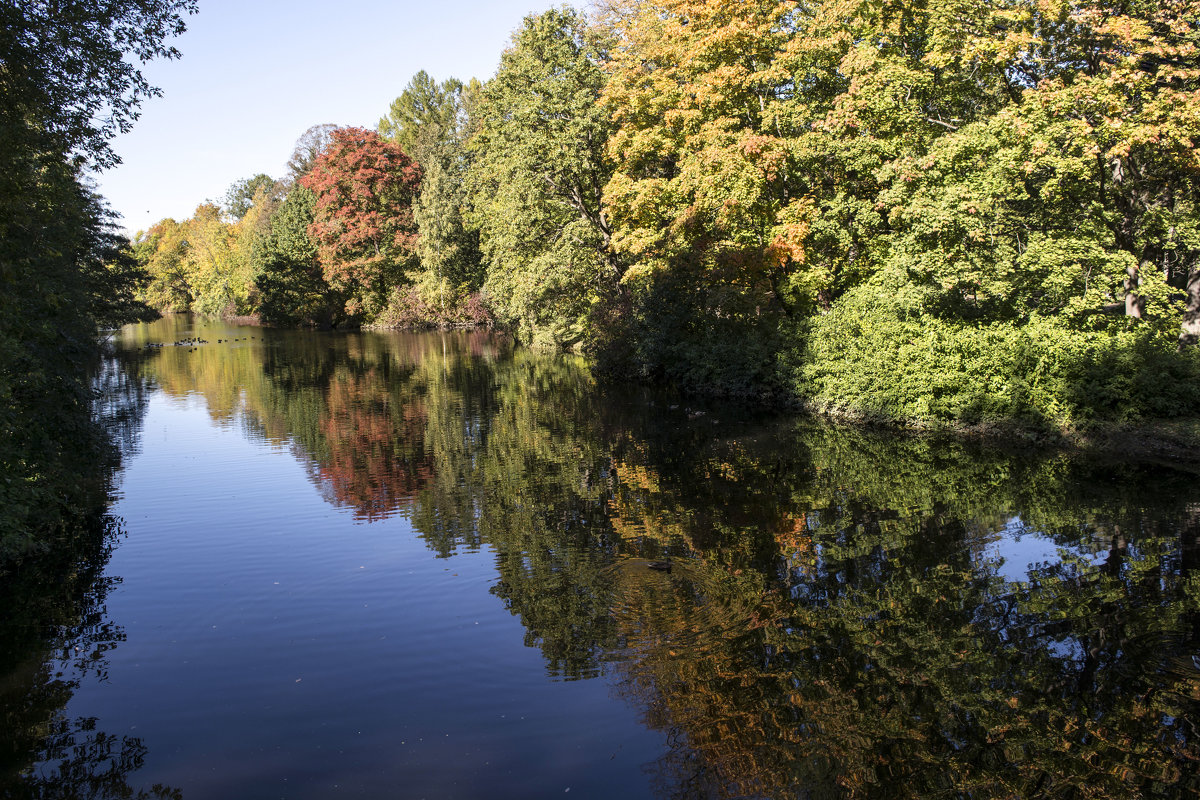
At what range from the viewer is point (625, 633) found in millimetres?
9750

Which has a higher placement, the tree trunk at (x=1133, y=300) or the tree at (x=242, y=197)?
the tree at (x=242, y=197)

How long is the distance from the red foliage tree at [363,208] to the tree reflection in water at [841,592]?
46.2 m

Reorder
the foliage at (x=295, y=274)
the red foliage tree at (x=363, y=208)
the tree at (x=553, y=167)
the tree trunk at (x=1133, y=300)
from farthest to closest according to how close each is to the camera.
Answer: the foliage at (x=295, y=274) < the red foliage tree at (x=363, y=208) < the tree at (x=553, y=167) < the tree trunk at (x=1133, y=300)

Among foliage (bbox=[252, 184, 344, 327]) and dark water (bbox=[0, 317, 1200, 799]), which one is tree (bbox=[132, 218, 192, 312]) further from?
dark water (bbox=[0, 317, 1200, 799])

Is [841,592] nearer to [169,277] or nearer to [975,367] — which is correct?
[975,367]

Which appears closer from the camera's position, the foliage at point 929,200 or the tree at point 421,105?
the foliage at point 929,200

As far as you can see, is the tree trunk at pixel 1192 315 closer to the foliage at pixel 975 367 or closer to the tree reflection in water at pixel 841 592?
the foliage at pixel 975 367

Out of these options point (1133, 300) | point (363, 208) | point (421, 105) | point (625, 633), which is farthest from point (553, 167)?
point (421, 105)

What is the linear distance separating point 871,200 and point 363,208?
50095 millimetres

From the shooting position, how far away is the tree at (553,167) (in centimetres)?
3444

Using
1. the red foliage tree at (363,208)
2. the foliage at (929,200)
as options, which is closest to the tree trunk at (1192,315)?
the foliage at (929,200)

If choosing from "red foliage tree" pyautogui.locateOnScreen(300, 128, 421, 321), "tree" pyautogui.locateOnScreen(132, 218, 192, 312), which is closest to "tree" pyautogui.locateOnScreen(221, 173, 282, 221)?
"tree" pyautogui.locateOnScreen(132, 218, 192, 312)

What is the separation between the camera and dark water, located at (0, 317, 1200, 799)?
7.25 meters

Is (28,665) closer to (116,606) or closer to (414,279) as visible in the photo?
(116,606)
